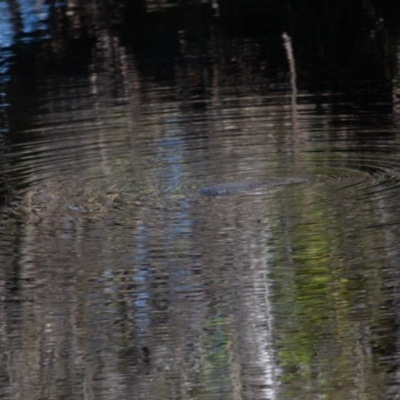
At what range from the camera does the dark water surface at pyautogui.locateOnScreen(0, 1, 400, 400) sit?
5332 mm

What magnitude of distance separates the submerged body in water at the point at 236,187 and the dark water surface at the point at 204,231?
3cm

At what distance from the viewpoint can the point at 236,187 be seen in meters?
7.83

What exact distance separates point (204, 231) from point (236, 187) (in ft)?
2.89

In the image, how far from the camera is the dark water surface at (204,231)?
17.5 feet

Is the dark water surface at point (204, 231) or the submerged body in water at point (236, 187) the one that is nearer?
the dark water surface at point (204, 231)

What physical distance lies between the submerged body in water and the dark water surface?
3cm

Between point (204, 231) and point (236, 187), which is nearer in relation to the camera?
point (204, 231)

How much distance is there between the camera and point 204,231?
7.01 metres

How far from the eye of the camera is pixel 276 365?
5266mm

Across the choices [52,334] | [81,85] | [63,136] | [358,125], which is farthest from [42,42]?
[52,334]

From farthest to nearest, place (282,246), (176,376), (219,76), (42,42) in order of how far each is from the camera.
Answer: (42,42) < (219,76) < (282,246) < (176,376)

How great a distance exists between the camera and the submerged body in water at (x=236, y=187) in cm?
Answer: 775

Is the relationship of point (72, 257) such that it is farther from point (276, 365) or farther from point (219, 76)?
point (219, 76)

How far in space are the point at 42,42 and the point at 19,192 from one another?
762 cm
